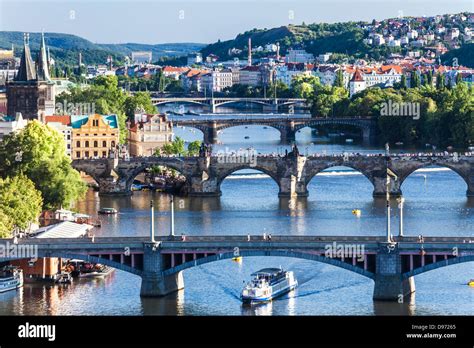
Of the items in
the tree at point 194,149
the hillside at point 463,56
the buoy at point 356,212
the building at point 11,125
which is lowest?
the buoy at point 356,212

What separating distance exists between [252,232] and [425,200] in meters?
10.3

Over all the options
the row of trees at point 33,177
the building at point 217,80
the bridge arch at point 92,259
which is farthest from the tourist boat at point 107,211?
the building at point 217,80

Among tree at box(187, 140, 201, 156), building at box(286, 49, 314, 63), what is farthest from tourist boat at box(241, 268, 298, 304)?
building at box(286, 49, 314, 63)

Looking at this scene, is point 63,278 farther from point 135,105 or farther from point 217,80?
point 217,80

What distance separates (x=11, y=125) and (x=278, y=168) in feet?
30.9

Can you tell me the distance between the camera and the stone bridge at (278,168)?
2052 inches

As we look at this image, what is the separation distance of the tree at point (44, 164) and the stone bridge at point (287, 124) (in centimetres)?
2504

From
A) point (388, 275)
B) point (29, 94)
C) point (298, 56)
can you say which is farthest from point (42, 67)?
point (298, 56)

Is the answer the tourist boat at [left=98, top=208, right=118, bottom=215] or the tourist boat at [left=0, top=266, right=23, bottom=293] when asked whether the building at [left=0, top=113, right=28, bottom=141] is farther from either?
the tourist boat at [left=0, top=266, right=23, bottom=293]

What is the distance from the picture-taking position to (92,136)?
5894 cm

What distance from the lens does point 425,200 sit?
162 ft

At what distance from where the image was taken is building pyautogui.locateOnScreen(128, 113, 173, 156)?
6175 centimetres

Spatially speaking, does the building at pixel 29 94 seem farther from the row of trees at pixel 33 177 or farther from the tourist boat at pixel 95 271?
the tourist boat at pixel 95 271
